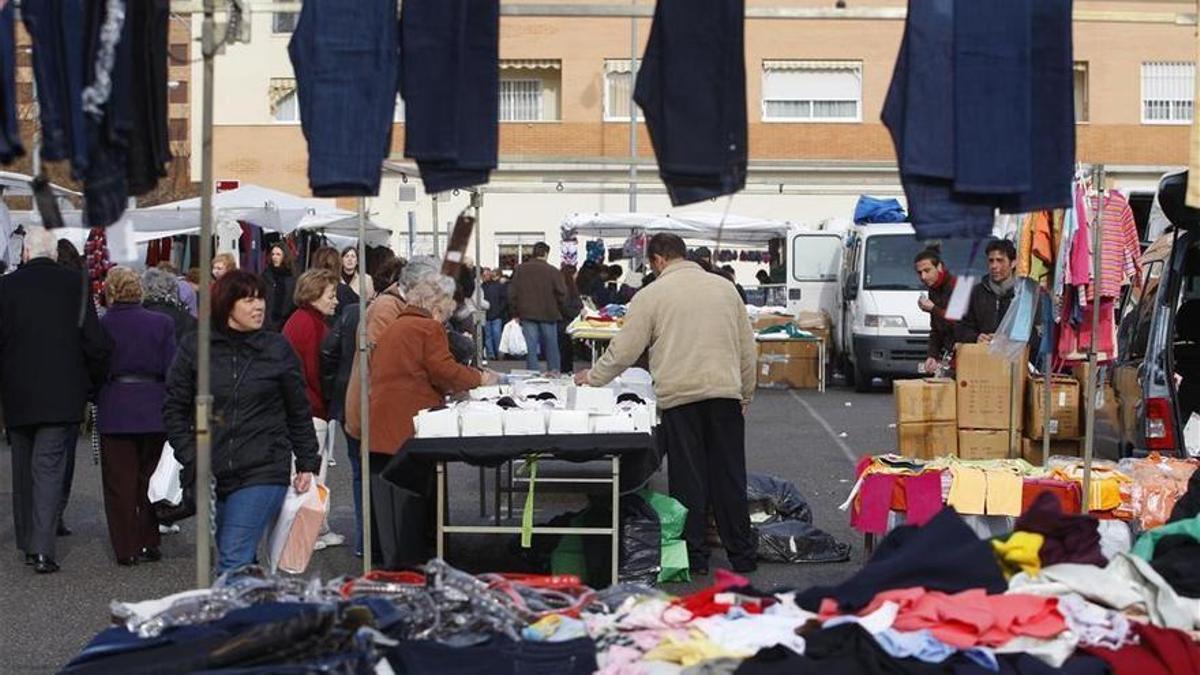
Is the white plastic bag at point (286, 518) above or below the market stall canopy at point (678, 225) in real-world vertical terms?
below

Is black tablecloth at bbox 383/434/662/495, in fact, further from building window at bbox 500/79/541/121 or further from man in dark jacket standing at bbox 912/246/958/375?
building window at bbox 500/79/541/121

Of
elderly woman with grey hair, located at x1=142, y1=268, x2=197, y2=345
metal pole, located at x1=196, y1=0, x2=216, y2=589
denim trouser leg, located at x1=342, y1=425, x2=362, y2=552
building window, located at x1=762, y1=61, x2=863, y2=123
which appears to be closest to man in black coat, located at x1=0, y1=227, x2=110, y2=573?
elderly woman with grey hair, located at x1=142, y1=268, x2=197, y2=345

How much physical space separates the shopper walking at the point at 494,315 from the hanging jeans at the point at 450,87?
72.0ft

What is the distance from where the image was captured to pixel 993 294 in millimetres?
11828

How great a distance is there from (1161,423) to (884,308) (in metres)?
11.0

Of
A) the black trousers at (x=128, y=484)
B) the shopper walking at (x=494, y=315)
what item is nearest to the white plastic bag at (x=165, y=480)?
the black trousers at (x=128, y=484)

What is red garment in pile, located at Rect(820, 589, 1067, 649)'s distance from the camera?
4426 mm

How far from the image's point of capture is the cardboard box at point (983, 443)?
1086cm

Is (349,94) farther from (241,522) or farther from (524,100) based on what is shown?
(524,100)

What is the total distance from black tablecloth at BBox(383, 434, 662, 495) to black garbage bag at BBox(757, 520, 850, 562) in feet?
5.11

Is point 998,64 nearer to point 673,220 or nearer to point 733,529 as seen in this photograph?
point 733,529

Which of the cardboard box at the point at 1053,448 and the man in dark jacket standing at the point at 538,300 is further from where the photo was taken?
the man in dark jacket standing at the point at 538,300

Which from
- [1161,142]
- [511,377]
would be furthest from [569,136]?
[511,377]

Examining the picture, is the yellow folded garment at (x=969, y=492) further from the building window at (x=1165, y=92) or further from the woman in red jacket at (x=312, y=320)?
the building window at (x=1165, y=92)
